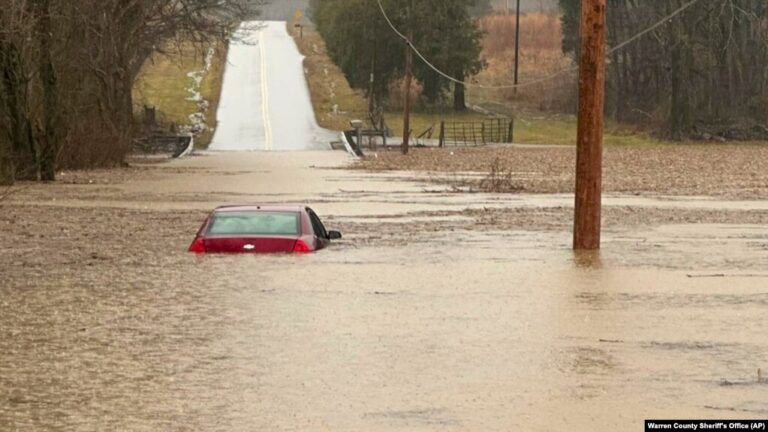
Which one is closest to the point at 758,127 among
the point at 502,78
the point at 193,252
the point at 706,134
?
the point at 706,134

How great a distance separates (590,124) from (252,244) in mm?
6327

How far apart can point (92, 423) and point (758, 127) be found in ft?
262

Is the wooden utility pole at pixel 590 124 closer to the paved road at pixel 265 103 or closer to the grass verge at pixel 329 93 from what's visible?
the paved road at pixel 265 103

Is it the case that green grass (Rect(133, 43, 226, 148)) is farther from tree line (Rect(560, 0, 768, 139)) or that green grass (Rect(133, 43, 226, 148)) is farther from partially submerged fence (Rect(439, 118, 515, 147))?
tree line (Rect(560, 0, 768, 139))

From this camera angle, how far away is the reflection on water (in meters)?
12.3

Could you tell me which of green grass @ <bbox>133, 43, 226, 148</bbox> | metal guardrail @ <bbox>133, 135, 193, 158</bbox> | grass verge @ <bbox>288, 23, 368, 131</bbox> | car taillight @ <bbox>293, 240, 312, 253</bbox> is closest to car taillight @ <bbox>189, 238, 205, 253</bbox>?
car taillight @ <bbox>293, 240, 312, 253</bbox>

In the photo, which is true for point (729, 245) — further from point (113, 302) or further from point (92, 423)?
point (92, 423)

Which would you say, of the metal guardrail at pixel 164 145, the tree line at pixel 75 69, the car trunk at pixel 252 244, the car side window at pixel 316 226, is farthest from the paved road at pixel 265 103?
the car trunk at pixel 252 244

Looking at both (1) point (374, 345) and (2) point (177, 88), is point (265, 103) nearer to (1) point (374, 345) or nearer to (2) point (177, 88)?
(2) point (177, 88)

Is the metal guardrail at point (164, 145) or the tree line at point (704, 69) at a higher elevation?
the tree line at point (704, 69)

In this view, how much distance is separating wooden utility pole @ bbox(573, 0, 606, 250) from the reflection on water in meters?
1.61

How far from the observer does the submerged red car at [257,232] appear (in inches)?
896

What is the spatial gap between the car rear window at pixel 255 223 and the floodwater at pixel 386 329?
0.46 metres

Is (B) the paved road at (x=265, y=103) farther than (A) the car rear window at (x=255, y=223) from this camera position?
Yes
